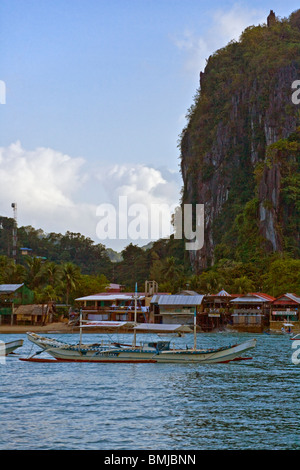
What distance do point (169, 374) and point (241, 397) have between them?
12846 millimetres

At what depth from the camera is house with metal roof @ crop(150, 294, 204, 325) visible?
437 feet

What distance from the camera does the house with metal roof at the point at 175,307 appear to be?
5246 inches

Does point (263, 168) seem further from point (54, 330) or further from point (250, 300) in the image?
point (54, 330)

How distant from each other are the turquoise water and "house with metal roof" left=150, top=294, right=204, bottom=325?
238 feet

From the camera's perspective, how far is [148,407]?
38.2m

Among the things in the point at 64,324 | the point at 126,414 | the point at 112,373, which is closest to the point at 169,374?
the point at 112,373

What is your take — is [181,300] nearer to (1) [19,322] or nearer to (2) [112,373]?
(1) [19,322]

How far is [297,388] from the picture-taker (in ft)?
152

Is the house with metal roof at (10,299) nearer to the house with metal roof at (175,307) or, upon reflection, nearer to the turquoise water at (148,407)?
the house with metal roof at (175,307)

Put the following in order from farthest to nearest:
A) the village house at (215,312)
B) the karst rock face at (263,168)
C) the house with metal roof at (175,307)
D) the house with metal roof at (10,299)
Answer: the karst rock face at (263,168) < the house with metal roof at (175,307) < the village house at (215,312) < the house with metal roof at (10,299)

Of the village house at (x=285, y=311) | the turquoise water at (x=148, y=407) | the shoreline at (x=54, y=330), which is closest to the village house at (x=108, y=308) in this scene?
the shoreline at (x=54, y=330)

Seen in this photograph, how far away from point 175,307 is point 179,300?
171 centimetres

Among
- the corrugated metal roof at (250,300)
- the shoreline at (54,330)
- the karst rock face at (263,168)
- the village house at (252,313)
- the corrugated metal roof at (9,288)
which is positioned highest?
the karst rock face at (263,168)

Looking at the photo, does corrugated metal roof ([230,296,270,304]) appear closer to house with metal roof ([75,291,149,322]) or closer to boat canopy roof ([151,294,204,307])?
boat canopy roof ([151,294,204,307])
